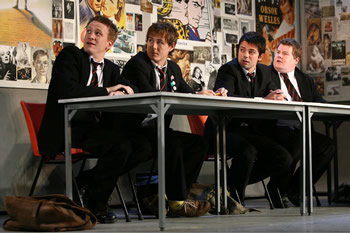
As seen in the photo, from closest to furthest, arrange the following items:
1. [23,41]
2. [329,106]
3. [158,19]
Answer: [329,106], [23,41], [158,19]

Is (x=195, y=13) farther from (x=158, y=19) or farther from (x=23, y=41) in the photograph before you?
(x=23, y=41)

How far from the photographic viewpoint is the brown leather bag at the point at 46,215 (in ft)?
10.7

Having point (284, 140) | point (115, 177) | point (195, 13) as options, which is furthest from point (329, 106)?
point (195, 13)

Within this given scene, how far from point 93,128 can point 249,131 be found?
1455 millimetres

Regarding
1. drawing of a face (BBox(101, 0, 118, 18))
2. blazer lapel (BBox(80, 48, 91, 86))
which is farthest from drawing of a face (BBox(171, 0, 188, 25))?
blazer lapel (BBox(80, 48, 91, 86))

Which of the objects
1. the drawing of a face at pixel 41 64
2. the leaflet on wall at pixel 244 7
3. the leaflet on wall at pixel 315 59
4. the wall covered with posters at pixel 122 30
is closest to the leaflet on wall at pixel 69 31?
the wall covered with posters at pixel 122 30

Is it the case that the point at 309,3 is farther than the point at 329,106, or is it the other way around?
the point at 309,3

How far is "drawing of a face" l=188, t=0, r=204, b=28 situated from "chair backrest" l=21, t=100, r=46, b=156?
1.79 meters

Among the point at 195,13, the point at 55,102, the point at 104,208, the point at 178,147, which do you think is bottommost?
the point at 104,208

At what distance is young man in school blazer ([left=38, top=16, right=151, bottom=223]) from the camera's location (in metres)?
3.78

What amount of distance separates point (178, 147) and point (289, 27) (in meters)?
3.14

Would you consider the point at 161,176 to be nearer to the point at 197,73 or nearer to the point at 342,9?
the point at 197,73

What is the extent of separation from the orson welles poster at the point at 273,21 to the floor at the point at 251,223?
8.10ft

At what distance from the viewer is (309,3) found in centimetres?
666
